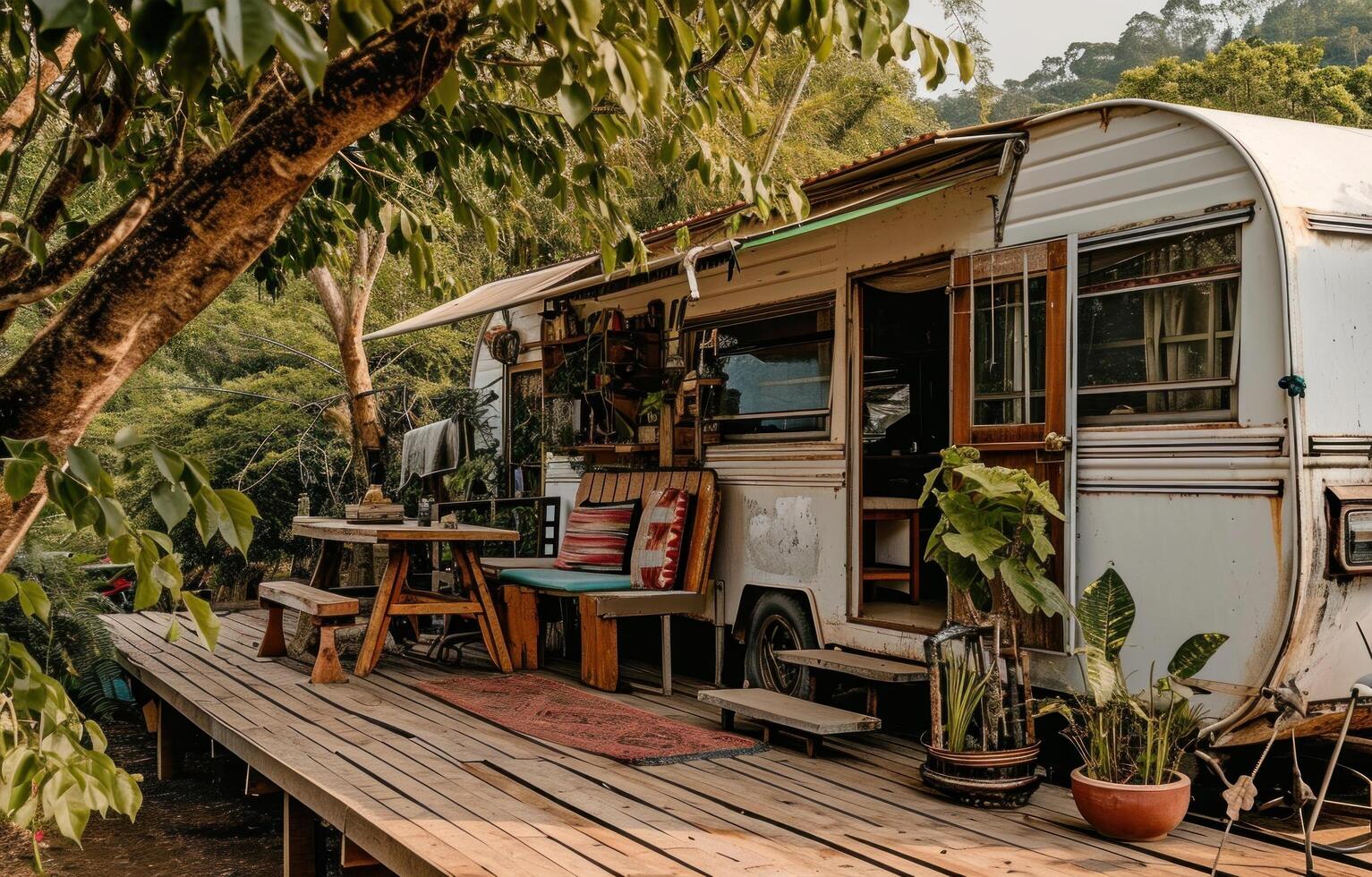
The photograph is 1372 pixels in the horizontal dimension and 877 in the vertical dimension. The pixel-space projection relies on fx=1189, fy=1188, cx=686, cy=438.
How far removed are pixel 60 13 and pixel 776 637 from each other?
538 centimetres

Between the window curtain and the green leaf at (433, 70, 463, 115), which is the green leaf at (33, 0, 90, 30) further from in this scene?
the window curtain

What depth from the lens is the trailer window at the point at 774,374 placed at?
20.3 ft

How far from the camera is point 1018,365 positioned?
4.85 metres

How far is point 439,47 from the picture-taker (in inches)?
95.6

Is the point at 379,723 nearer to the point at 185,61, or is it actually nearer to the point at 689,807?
the point at 689,807

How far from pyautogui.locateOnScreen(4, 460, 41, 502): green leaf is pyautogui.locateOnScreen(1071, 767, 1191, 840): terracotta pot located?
3.21 metres

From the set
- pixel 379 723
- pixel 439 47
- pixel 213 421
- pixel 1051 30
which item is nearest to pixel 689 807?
pixel 379 723

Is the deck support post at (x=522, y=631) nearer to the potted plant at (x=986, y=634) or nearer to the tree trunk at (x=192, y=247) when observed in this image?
the potted plant at (x=986, y=634)

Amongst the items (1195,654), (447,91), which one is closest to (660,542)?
(1195,654)

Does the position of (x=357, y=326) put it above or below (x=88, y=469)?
above

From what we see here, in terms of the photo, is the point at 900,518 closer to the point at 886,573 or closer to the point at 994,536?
the point at 886,573

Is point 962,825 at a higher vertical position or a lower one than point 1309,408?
lower

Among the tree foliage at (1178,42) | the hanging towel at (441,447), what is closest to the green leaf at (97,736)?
the hanging towel at (441,447)

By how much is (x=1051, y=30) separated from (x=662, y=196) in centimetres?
2933
